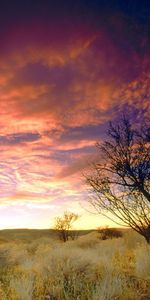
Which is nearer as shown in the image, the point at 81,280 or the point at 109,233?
the point at 81,280

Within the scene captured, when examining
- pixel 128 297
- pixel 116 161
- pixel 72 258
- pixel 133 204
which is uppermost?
pixel 116 161

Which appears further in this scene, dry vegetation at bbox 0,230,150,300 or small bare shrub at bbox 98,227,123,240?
Result: small bare shrub at bbox 98,227,123,240

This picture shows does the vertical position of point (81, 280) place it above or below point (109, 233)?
below

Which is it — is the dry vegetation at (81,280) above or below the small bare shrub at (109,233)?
below

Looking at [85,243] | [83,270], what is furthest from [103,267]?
[85,243]

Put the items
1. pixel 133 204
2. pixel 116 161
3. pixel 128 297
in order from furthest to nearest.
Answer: pixel 116 161 → pixel 133 204 → pixel 128 297

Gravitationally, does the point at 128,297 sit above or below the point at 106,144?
below

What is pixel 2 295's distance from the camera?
1068cm

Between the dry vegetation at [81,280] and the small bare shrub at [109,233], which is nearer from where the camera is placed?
the dry vegetation at [81,280]

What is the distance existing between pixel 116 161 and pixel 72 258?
357cm

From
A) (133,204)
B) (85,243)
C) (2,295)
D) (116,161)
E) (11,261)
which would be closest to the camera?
(2,295)

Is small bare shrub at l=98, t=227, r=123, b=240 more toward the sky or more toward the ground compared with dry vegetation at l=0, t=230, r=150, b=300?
more toward the sky

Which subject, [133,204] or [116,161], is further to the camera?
[116,161]

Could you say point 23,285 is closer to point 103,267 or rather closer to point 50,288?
point 50,288
